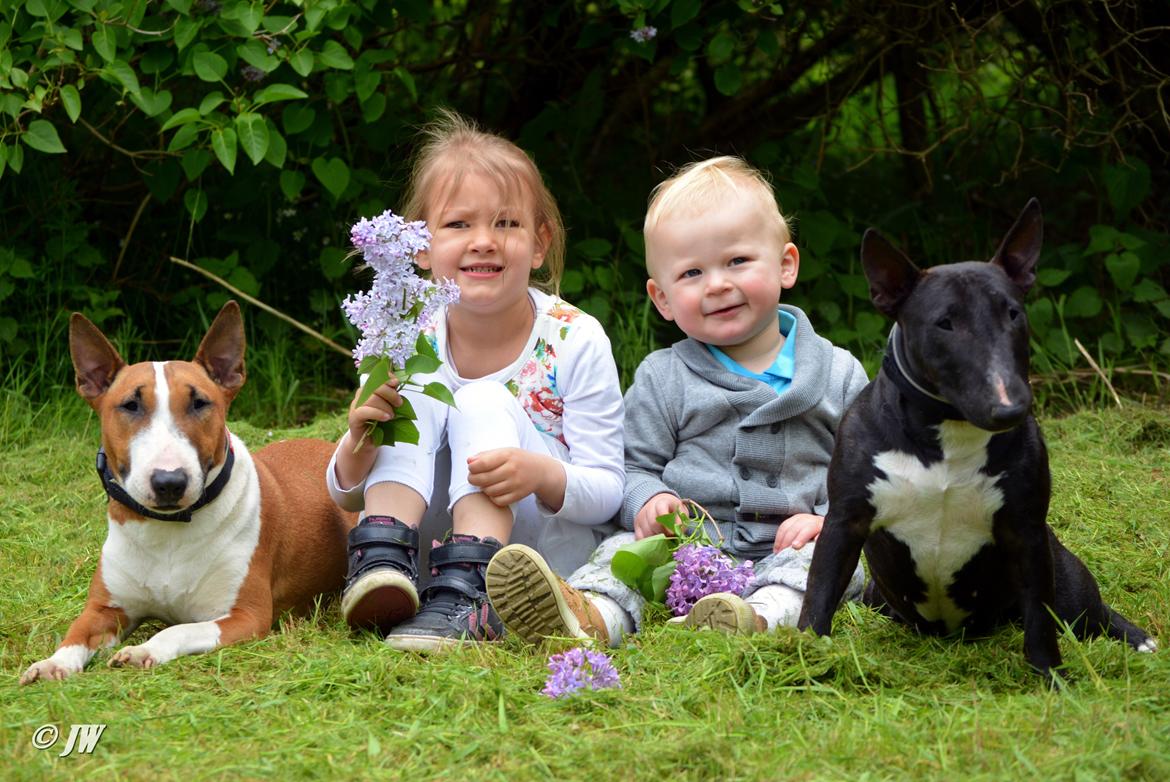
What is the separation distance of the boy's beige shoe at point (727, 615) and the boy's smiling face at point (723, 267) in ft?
2.99

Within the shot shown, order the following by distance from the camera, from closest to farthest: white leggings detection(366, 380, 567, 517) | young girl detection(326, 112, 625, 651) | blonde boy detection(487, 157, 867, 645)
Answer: young girl detection(326, 112, 625, 651) < white leggings detection(366, 380, 567, 517) < blonde boy detection(487, 157, 867, 645)

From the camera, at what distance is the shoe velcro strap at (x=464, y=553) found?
339 cm

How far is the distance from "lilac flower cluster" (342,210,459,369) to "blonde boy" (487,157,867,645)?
82 centimetres

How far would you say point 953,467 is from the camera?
2834mm

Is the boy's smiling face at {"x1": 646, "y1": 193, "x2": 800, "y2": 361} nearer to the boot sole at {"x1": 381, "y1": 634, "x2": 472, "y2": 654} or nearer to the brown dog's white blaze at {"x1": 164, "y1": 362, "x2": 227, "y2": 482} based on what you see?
the boot sole at {"x1": 381, "y1": 634, "x2": 472, "y2": 654}

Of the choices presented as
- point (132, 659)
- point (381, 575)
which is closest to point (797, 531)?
point (381, 575)

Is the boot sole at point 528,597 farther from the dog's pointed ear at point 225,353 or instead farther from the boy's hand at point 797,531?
the dog's pointed ear at point 225,353

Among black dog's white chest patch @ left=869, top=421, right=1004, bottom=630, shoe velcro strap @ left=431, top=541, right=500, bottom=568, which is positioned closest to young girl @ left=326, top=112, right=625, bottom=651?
shoe velcro strap @ left=431, top=541, right=500, bottom=568

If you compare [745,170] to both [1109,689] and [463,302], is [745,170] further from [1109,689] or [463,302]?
[1109,689]

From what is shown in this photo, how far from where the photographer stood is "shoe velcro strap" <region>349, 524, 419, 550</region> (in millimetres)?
3395

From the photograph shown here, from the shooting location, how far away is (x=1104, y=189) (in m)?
6.50

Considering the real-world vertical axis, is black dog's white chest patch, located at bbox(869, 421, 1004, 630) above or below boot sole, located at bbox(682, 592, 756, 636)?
above

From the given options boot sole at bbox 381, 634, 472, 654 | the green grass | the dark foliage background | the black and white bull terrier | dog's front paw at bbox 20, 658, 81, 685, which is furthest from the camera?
the dark foliage background

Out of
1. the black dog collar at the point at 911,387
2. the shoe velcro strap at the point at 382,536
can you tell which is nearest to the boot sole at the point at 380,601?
the shoe velcro strap at the point at 382,536
